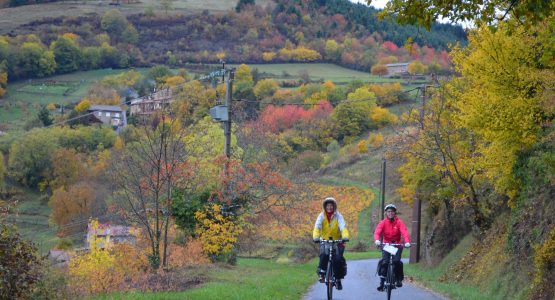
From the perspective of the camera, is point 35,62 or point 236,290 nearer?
point 236,290

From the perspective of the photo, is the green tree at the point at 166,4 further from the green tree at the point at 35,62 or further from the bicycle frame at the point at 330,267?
the bicycle frame at the point at 330,267

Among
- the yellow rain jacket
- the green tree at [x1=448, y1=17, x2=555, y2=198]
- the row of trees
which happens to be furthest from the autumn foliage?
the yellow rain jacket

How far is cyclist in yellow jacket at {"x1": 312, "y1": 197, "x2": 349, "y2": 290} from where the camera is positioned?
568 inches

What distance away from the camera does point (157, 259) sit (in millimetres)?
20359

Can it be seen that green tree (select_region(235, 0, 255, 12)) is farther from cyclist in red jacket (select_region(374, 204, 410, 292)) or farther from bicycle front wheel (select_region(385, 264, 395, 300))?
bicycle front wheel (select_region(385, 264, 395, 300))

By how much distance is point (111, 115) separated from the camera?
8325cm

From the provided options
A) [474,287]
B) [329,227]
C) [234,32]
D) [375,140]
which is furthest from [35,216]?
[234,32]

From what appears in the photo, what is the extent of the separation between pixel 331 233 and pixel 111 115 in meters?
71.4

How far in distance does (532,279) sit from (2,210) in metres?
11.6

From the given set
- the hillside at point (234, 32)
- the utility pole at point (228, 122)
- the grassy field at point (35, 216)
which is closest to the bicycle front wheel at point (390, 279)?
the utility pole at point (228, 122)

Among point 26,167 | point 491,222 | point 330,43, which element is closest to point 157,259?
point 491,222

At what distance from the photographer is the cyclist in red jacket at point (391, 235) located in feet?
47.7

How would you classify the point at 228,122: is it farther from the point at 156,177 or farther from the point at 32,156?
the point at 32,156

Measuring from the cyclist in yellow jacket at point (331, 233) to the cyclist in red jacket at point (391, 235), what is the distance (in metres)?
0.71
